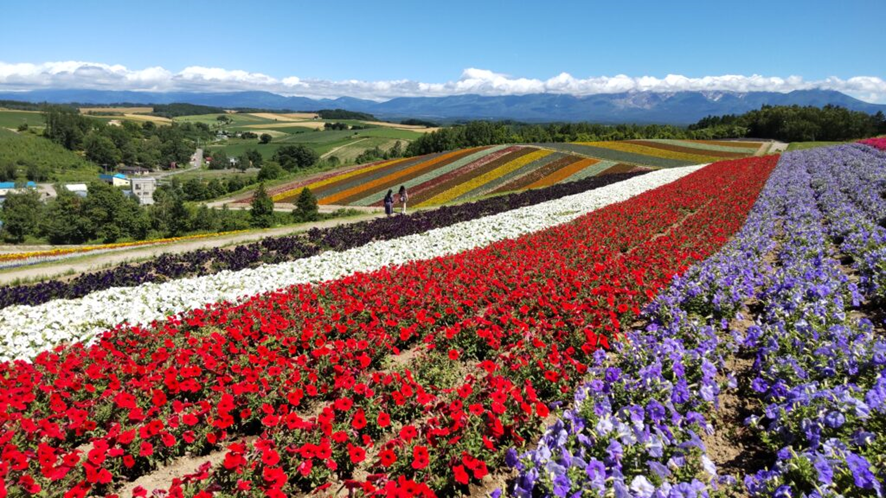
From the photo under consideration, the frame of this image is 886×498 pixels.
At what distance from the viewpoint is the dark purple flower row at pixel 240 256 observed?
12031 mm

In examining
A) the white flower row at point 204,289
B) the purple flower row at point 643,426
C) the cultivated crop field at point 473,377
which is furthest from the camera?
the white flower row at point 204,289

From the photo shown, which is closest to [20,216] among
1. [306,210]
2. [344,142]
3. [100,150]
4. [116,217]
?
[116,217]

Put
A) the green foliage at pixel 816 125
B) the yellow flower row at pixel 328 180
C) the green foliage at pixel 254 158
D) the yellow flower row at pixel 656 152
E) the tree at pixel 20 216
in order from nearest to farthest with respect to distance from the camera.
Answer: the yellow flower row at pixel 328 180 < the yellow flower row at pixel 656 152 < the tree at pixel 20 216 < the green foliage at pixel 816 125 < the green foliage at pixel 254 158

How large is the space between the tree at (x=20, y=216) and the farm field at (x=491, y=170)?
44939mm

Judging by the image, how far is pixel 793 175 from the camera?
26.4 meters

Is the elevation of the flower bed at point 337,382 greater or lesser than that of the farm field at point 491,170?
lesser

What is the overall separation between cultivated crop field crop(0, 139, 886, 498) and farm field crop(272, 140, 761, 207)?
104 feet

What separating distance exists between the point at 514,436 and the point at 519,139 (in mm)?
92498

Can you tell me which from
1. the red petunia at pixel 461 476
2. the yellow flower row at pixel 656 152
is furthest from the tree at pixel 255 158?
the red petunia at pixel 461 476

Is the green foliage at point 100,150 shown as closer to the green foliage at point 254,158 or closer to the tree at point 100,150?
the tree at point 100,150

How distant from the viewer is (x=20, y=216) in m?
69.7

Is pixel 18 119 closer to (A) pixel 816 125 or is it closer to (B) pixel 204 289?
(B) pixel 204 289

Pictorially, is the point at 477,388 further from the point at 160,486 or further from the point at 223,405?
the point at 160,486

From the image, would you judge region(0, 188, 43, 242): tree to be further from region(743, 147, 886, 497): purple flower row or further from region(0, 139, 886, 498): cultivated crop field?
region(743, 147, 886, 497): purple flower row
